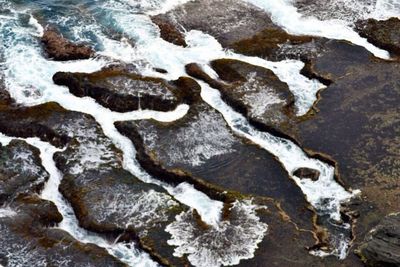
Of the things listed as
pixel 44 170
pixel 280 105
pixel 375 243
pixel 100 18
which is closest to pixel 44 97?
pixel 44 170

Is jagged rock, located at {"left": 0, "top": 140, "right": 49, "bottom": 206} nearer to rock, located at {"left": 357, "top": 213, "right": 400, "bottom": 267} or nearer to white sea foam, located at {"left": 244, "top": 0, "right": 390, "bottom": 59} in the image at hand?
rock, located at {"left": 357, "top": 213, "right": 400, "bottom": 267}

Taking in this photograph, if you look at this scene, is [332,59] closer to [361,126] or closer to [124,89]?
[361,126]

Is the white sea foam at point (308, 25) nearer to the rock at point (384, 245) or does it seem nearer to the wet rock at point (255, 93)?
the wet rock at point (255, 93)

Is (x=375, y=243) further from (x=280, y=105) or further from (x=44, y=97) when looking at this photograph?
(x=44, y=97)

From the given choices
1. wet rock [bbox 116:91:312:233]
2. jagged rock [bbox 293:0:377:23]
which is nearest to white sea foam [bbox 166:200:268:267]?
wet rock [bbox 116:91:312:233]

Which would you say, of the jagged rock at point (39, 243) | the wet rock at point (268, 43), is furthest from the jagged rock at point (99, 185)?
the wet rock at point (268, 43)
